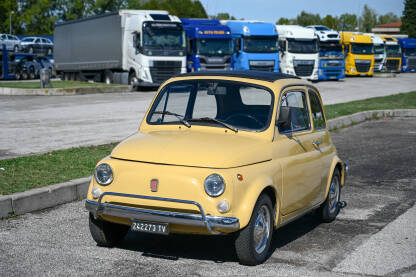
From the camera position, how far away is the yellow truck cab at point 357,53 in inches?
1823

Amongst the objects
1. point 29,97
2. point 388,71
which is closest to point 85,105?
point 29,97

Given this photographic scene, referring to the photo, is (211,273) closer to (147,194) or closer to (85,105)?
(147,194)

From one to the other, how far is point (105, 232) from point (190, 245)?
2.82 ft

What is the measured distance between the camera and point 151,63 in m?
32.2

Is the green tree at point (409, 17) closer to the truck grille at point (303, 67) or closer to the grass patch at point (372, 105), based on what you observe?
the truck grille at point (303, 67)

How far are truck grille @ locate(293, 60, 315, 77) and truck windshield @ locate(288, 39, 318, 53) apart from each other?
0.64 metres

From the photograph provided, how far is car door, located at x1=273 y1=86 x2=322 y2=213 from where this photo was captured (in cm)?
653

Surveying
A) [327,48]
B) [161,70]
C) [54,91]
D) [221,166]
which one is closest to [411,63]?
[327,48]

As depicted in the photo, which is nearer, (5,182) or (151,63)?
(5,182)

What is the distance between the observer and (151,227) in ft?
18.7

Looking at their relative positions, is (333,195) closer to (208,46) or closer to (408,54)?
(208,46)

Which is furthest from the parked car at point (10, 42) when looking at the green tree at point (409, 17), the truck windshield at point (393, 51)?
the green tree at point (409, 17)

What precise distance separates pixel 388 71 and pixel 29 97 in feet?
113

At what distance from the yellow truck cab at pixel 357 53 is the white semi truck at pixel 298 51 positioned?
6.69 metres
